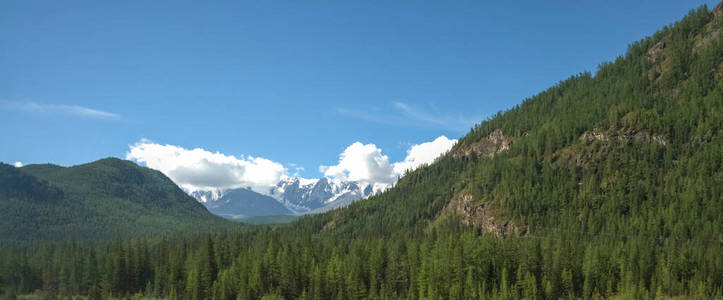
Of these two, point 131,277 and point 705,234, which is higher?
point 705,234

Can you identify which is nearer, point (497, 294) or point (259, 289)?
point (497, 294)

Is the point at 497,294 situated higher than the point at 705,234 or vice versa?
the point at 705,234

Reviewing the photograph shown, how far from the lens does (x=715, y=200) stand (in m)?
166

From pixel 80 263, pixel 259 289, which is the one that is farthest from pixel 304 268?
pixel 80 263

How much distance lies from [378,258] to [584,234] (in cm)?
8400

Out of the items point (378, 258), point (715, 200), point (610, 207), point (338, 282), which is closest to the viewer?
point (338, 282)

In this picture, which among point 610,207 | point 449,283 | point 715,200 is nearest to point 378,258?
point 449,283

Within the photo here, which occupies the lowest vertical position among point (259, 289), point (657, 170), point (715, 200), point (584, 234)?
point (259, 289)

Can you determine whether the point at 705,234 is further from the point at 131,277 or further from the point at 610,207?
the point at 131,277

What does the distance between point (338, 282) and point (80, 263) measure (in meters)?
103

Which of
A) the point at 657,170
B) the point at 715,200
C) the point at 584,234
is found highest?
the point at 657,170

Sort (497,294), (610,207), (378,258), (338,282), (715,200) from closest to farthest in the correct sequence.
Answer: (497,294) < (338,282) < (378,258) < (715,200) < (610,207)

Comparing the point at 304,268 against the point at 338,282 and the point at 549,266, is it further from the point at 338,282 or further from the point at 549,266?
the point at 549,266

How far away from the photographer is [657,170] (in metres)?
198
